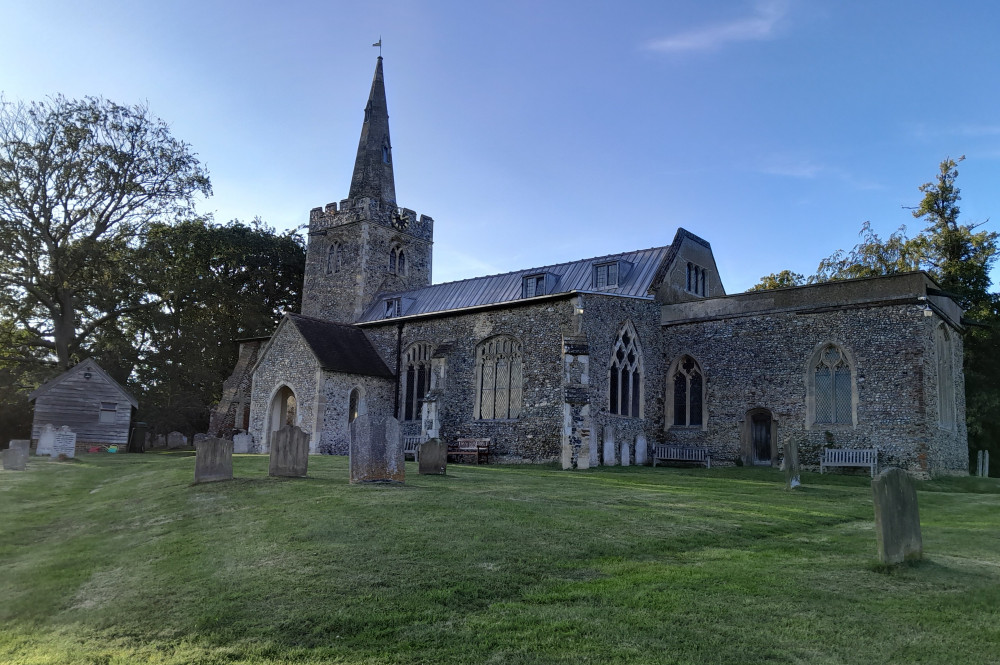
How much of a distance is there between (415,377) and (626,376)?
9.25 meters

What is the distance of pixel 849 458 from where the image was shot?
2125 centimetres

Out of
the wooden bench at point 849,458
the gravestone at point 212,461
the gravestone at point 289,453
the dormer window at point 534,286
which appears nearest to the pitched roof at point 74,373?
the dormer window at point 534,286

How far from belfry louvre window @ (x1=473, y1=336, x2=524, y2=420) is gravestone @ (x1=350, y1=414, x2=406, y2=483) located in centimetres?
1145

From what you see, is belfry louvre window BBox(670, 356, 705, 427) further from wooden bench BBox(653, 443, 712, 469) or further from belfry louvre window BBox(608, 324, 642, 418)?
belfry louvre window BBox(608, 324, 642, 418)

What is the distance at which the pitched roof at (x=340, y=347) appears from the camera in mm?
28625

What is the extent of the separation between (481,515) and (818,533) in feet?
15.6

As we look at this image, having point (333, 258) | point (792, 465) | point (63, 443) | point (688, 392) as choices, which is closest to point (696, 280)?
point (688, 392)

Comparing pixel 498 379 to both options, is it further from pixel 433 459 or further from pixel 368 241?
pixel 368 241

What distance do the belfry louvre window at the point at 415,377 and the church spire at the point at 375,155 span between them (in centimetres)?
1146

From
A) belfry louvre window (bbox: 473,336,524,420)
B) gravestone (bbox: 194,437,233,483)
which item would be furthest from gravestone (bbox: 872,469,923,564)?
belfry louvre window (bbox: 473,336,524,420)

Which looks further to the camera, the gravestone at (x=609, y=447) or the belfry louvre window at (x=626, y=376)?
the belfry louvre window at (x=626, y=376)

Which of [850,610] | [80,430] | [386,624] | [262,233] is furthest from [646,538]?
[262,233]

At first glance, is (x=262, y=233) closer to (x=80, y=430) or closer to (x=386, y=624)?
(x=80, y=430)

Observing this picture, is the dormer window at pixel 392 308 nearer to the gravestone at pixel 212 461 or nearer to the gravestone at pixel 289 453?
the gravestone at pixel 289 453
